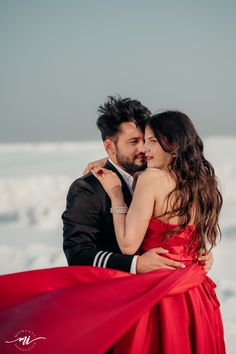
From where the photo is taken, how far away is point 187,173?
3865 mm

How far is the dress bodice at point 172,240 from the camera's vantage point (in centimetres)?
382

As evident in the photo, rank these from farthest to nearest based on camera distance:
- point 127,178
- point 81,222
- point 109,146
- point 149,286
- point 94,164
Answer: point 94,164 → point 109,146 → point 127,178 → point 81,222 → point 149,286

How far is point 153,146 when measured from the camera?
3926 mm

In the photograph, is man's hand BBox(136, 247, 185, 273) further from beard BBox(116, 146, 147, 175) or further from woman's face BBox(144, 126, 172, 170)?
beard BBox(116, 146, 147, 175)

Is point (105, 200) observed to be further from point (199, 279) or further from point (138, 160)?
point (199, 279)

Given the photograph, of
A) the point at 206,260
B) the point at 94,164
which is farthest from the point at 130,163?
the point at 206,260

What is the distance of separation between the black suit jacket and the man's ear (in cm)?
32

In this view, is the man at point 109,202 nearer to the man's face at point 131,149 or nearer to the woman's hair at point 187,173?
the man's face at point 131,149

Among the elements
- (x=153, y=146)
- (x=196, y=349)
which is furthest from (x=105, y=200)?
(x=196, y=349)

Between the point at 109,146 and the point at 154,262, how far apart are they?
988 millimetres

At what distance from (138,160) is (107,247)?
0.63 m

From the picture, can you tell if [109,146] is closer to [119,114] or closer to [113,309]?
[119,114]
